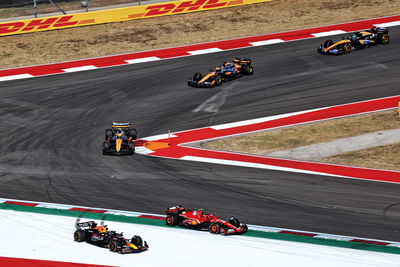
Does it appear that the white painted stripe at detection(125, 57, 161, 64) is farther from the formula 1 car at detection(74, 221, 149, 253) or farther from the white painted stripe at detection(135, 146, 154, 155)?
the formula 1 car at detection(74, 221, 149, 253)

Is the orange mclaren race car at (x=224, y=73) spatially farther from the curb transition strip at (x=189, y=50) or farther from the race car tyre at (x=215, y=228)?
the race car tyre at (x=215, y=228)

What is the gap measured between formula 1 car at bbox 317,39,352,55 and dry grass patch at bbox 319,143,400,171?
13.7 metres

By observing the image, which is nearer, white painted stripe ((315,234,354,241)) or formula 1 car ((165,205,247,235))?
white painted stripe ((315,234,354,241))

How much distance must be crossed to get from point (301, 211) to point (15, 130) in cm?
1545

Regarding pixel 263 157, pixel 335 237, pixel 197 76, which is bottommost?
pixel 335 237

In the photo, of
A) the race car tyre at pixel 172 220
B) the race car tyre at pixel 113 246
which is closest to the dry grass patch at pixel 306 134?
the race car tyre at pixel 172 220

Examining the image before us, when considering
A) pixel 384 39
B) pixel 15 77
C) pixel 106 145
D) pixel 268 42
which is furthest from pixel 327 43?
pixel 106 145

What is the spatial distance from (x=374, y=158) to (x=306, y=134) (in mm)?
3757

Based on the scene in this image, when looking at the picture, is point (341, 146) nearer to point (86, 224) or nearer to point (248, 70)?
point (248, 70)

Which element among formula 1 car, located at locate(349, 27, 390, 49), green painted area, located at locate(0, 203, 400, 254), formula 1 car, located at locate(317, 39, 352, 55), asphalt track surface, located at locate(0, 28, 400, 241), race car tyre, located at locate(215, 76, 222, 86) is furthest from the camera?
formula 1 car, located at locate(349, 27, 390, 49)

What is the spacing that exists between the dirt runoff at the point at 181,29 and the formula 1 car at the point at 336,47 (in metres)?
5.56

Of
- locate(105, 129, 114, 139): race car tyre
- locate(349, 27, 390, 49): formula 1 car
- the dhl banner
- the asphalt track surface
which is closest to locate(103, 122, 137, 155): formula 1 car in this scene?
locate(105, 129, 114, 139): race car tyre

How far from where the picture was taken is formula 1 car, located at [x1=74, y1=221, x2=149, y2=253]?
22.1 m

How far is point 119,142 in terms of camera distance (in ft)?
103
